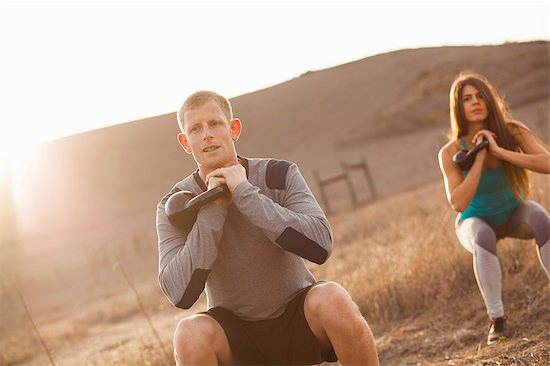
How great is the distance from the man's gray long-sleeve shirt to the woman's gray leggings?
59.2 inches

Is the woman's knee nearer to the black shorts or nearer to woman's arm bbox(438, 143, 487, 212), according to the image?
woman's arm bbox(438, 143, 487, 212)

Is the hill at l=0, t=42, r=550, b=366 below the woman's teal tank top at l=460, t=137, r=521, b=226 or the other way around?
below

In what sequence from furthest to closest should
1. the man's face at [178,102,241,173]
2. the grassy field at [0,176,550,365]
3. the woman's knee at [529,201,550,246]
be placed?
1. the grassy field at [0,176,550,365]
2. the woman's knee at [529,201,550,246]
3. the man's face at [178,102,241,173]

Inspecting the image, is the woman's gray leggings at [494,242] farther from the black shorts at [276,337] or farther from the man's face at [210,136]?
the man's face at [210,136]

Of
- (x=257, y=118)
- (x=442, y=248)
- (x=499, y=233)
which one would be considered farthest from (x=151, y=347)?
(x=257, y=118)

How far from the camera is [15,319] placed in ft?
39.4

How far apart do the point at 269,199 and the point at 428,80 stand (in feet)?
143

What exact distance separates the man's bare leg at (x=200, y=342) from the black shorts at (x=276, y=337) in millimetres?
55

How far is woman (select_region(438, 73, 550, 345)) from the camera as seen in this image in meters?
3.98

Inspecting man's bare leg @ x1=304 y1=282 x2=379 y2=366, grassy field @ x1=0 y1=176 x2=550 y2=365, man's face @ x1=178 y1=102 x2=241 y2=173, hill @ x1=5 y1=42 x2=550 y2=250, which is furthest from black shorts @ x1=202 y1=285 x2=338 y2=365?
hill @ x1=5 y1=42 x2=550 y2=250

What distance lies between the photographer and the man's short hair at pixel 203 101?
296cm

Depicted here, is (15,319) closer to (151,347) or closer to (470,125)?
(151,347)

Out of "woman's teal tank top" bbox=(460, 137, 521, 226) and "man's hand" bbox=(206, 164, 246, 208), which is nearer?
"man's hand" bbox=(206, 164, 246, 208)

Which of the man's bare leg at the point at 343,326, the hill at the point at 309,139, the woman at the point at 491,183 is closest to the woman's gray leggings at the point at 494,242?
the woman at the point at 491,183
